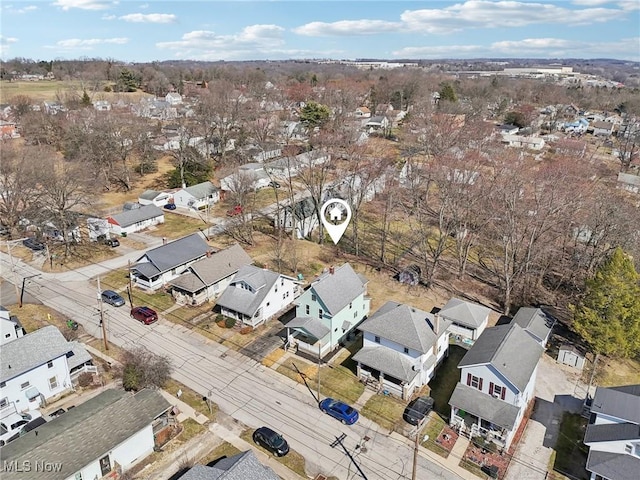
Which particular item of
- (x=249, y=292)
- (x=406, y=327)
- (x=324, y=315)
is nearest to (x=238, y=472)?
(x=406, y=327)

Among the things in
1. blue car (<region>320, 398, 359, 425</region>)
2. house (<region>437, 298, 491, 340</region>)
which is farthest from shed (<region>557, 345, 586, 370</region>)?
blue car (<region>320, 398, 359, 425</region>)

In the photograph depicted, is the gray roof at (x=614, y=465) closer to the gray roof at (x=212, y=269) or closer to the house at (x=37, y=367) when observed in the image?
the gray roof at (x=212, y=269)

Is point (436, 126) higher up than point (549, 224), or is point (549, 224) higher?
point (436, 126)

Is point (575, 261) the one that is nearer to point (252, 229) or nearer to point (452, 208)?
point (452, 208)

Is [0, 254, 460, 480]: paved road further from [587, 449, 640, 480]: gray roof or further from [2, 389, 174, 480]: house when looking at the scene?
[587, 449, 640, 480]: gray roof

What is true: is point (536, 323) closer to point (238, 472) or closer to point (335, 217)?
point (238, 472)

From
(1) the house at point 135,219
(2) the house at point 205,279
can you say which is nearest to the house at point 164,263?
(2) the house at point 205,279

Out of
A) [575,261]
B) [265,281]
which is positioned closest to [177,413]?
[265,281]
